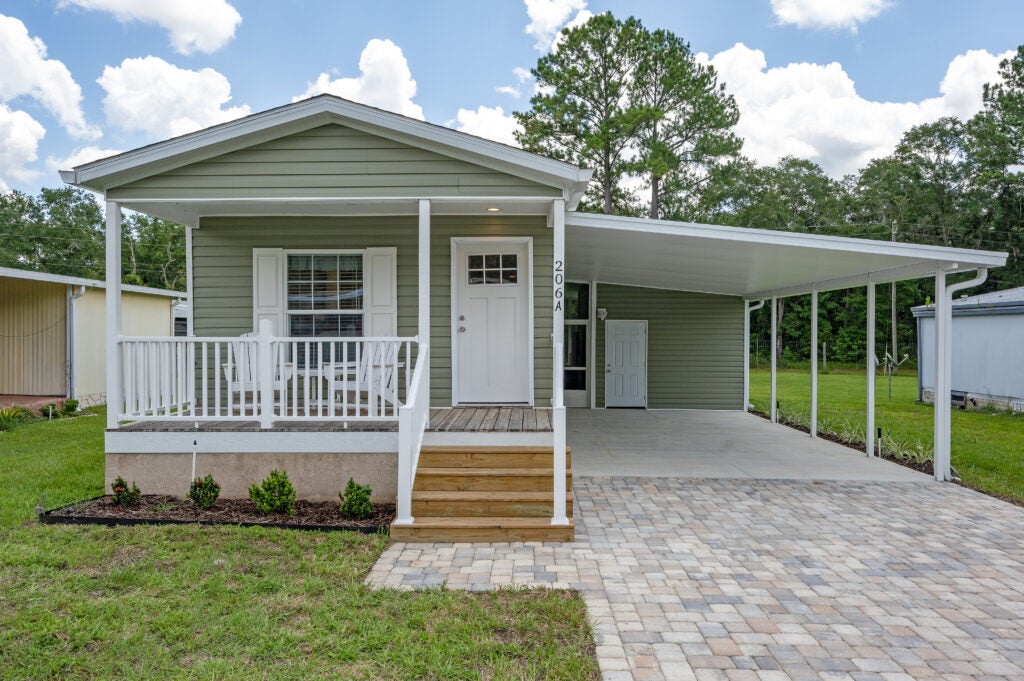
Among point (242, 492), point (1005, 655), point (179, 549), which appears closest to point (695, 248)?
point (1005, 655)

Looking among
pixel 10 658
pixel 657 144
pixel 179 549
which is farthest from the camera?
pixel 657 144

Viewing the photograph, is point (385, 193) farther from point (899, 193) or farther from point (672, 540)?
point (899, 193)

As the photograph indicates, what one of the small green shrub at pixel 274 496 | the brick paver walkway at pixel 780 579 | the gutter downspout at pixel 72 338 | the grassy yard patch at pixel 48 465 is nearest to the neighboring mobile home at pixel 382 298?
the small green shrub at pixel 274 496

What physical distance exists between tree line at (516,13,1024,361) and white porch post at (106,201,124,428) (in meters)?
16.4

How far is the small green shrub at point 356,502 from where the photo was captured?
16.6 ft

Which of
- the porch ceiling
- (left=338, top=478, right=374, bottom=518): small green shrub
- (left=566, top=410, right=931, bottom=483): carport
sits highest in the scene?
the porch ceiling

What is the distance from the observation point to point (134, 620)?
10.7 ft

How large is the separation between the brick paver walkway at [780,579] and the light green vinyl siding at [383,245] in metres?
1.99

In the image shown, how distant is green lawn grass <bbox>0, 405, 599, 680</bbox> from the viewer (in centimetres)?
284

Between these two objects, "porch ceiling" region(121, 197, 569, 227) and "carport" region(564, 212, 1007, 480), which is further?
"carport" region(564, 212, 1007, 480)

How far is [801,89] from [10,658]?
29183 millimetres

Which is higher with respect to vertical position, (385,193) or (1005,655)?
(385,193)

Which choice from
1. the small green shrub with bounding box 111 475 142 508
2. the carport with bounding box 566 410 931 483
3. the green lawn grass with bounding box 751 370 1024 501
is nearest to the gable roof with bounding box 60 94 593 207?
the small green shrub with bounding box 111 475 142 508

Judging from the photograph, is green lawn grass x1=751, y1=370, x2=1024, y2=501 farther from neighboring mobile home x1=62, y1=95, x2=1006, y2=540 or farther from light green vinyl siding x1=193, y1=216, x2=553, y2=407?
light green vinyl siding x1=193, y1=216, x2=553, y2=407
